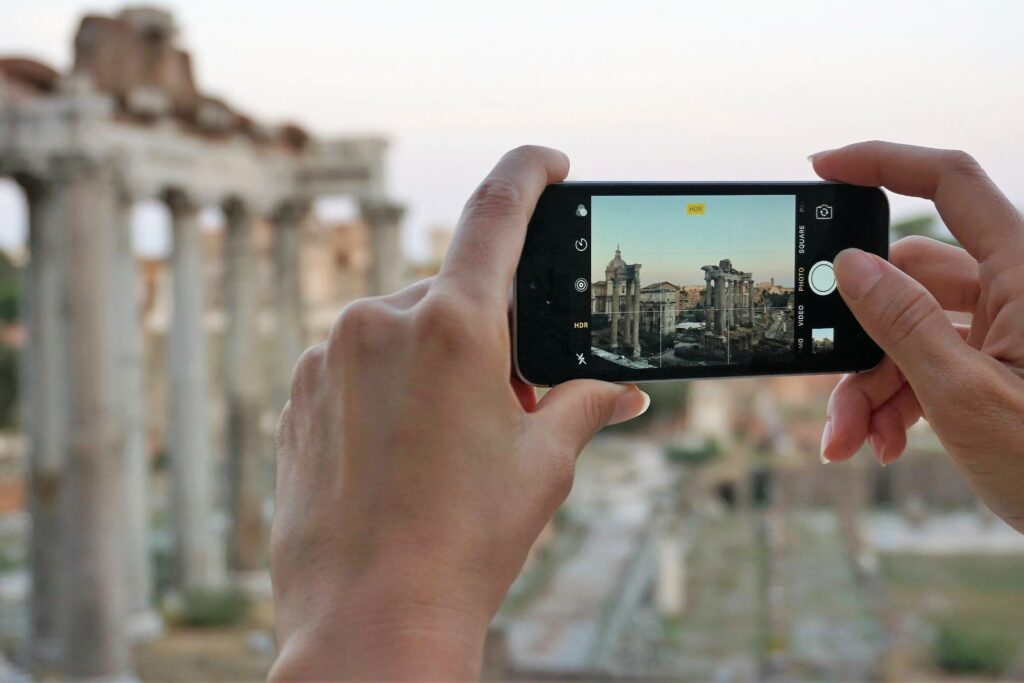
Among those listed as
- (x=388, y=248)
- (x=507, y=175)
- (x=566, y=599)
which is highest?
(x=507, y=175)

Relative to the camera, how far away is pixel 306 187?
4656mm

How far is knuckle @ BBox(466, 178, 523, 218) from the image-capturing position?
48 centimetres

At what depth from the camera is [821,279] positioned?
0.66 m

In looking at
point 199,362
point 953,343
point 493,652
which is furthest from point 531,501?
point 199,362

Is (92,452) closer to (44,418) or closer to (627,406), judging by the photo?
(44,418)

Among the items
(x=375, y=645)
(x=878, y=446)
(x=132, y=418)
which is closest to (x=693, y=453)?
(x=132, y=418)

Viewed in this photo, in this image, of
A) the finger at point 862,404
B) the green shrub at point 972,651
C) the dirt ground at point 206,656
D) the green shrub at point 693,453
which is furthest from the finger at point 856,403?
the green shrub at point 693,453

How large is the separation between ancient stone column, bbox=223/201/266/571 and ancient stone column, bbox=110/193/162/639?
0.62 m

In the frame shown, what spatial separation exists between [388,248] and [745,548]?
5.01 meters

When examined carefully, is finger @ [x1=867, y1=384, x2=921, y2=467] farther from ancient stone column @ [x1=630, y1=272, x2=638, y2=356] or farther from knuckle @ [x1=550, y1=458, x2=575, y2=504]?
knuckle @ [x1=550, y1=458, x2=575, y2=504]

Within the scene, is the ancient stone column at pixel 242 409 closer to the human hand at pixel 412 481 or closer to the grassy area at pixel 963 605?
the grassy area at pixel 963 605

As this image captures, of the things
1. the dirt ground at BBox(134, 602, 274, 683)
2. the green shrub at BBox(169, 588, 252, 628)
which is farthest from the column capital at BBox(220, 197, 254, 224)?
the dirt ground at BBox(134, 602, 274, 683)

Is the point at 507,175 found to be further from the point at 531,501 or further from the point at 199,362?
the point at 199,362

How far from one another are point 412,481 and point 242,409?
14.1 feet
